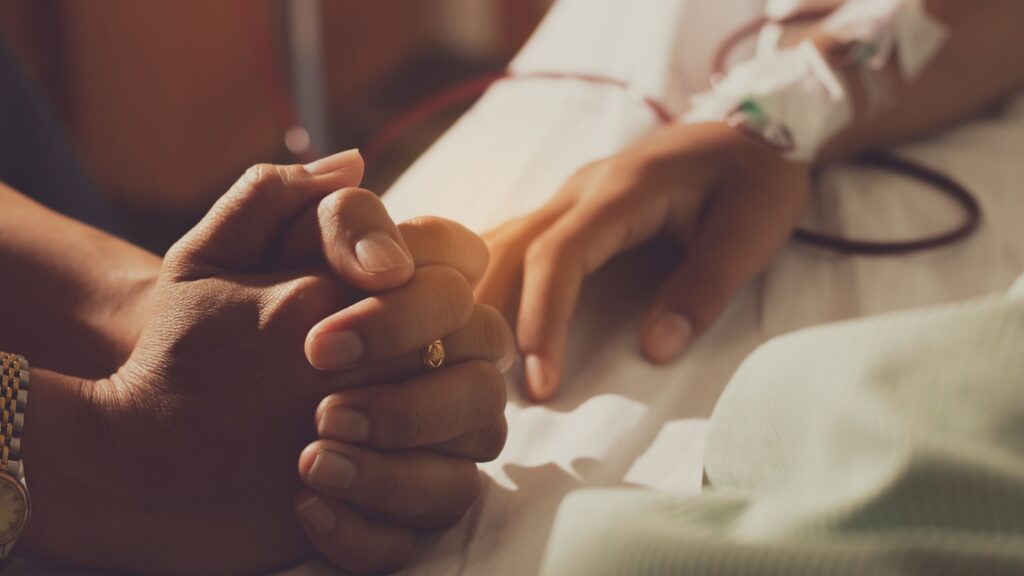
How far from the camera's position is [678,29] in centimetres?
80

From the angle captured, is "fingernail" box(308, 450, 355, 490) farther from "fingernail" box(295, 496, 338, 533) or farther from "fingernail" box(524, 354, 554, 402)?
"fingernail" box(524, 354, 554, 402)

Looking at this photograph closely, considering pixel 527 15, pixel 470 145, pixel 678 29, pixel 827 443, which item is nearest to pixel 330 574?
pixel 827 443

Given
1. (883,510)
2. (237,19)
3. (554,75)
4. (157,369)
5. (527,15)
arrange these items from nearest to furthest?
(883,510) → (157,369) → (554,75) → (237,19) → (527,15)

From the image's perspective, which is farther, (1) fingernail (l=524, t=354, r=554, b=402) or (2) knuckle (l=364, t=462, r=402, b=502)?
(1) fingernail (l=524, t=354, r=554, b=402)

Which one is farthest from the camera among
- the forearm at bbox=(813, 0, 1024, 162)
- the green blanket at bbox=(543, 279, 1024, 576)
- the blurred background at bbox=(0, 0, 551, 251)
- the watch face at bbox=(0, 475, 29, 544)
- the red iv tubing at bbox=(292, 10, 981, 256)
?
the blurred background at bbox=(0, 0, 551, 251)

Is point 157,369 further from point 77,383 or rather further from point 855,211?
point 855,211

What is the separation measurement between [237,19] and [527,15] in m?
0.74

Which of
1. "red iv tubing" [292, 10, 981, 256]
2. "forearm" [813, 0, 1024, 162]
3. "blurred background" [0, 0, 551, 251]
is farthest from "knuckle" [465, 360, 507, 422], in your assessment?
"blurred background" [0, 0, 551, 251]

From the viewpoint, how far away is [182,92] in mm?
1764

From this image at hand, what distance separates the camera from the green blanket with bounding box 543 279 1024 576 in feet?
0.95

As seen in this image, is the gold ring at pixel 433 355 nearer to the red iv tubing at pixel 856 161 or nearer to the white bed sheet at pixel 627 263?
the white bed sheet at pixel 627 263

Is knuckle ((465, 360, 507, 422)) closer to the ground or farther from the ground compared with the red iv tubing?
farther from the ground

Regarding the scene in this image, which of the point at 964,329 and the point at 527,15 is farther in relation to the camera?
the point at 527,15

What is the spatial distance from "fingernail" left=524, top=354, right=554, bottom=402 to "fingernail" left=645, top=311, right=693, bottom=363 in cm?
6
